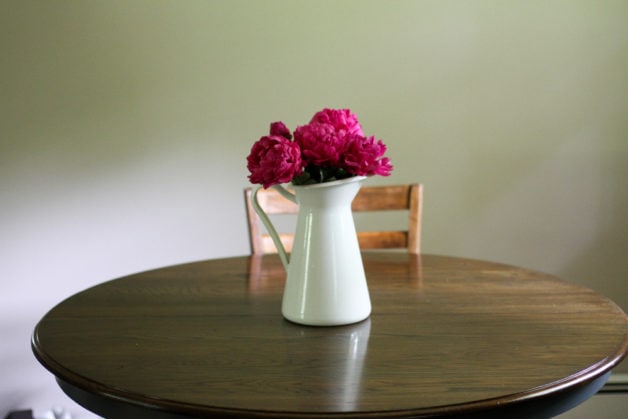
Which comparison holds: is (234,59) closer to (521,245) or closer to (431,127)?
(431,127)

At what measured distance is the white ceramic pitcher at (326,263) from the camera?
1014 mm

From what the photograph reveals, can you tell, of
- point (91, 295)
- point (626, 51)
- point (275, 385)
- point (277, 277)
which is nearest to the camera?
point (275, 385)

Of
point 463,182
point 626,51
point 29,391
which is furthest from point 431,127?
point 29,391

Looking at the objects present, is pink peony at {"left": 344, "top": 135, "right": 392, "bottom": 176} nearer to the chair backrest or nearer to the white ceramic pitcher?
the white ceramic pitcher

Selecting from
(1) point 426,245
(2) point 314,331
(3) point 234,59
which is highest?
(3) point 234,59

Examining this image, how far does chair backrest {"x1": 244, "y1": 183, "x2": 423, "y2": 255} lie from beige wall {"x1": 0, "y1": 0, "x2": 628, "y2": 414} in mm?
409

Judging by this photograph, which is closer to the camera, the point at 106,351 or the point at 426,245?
the point at 106,351

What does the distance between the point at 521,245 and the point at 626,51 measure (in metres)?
0.74

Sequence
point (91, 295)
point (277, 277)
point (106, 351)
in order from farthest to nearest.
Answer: point (277, 277), point (91, 295), point (106, 351)

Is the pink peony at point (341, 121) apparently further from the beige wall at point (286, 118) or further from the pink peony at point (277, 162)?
the beige wall at point (286, 118)

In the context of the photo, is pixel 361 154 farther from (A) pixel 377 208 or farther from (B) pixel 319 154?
(A) pixel 377 208

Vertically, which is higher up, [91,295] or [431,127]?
[431,127]

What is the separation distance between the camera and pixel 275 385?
80 cm

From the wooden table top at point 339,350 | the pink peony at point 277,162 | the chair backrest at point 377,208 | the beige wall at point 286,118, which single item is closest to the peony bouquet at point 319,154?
the pink peony at point 277,162
